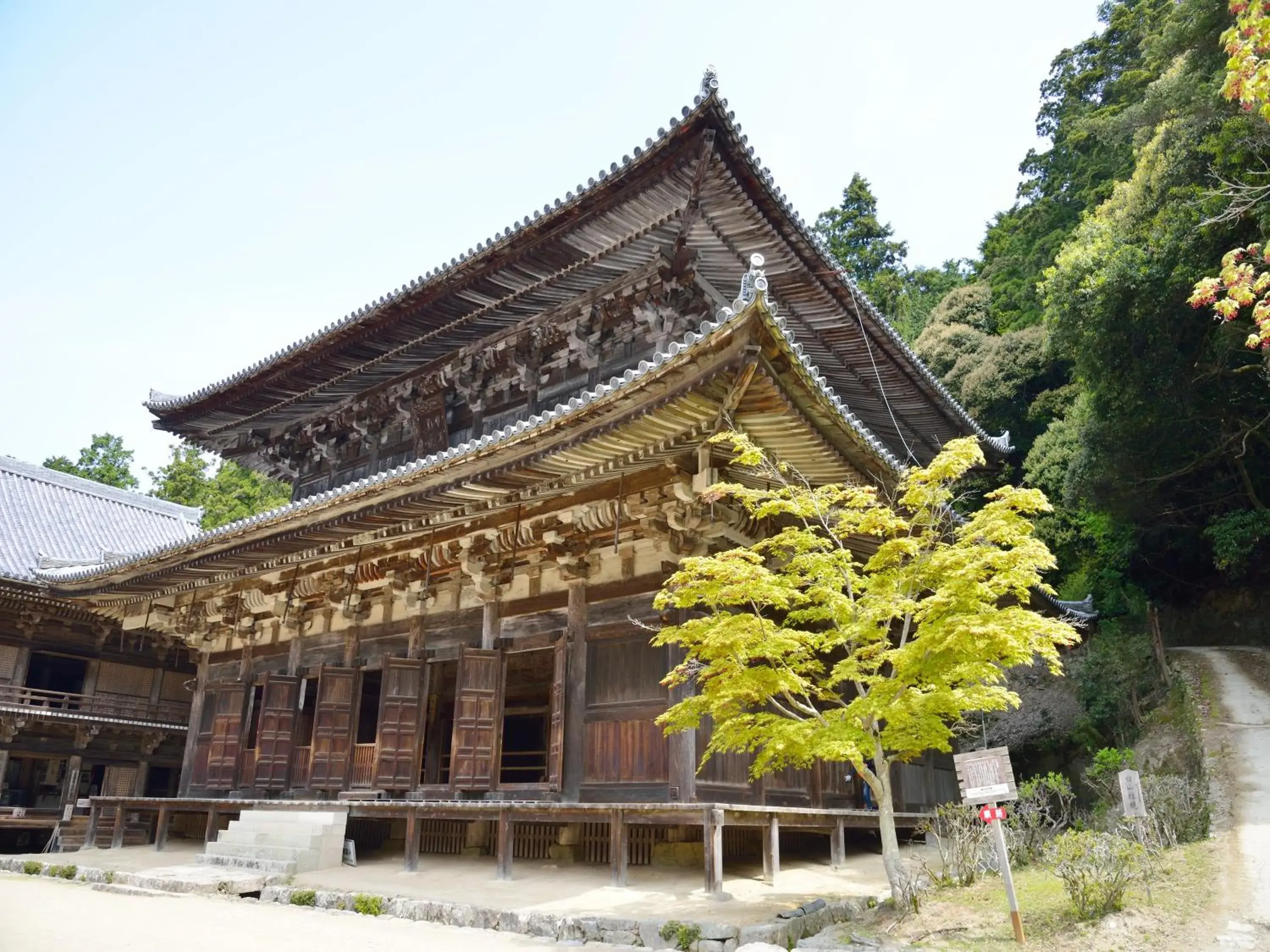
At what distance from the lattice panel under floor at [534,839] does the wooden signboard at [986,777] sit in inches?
247

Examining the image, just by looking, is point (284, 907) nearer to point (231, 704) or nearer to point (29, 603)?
point (231, 704)

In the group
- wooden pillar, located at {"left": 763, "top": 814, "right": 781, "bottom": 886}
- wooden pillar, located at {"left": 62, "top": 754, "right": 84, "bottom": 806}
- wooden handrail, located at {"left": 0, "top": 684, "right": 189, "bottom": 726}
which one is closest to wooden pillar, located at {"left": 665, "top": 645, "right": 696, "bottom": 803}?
wooden pillar, located at {"left": 763, "top": 814, "right": 781, "bottom": 886}

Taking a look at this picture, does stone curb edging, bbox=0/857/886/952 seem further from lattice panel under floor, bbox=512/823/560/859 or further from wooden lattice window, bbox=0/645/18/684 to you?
wooden lattice window, bbox=0/645/18/684

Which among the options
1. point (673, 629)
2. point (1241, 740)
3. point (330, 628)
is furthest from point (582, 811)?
point (1241, 740)

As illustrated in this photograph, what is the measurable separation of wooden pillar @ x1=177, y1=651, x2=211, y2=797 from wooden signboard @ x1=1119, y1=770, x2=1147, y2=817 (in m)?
16.6

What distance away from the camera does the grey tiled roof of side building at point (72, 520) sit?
954 inches

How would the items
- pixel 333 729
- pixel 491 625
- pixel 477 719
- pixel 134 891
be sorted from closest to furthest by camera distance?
pixel 134 891, pixel 477 719, pixel 491 625, pixel 333 729

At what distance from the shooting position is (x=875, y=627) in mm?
7785

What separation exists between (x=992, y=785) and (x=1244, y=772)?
8.27 meters

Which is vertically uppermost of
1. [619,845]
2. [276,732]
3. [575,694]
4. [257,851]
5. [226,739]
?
[575,694]

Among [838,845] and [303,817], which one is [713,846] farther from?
[303,817]

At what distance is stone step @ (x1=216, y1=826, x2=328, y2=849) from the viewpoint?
11.5m

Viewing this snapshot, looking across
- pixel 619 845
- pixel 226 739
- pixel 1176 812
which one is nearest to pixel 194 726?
pixel 226 739

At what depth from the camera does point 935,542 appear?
8555 mm
